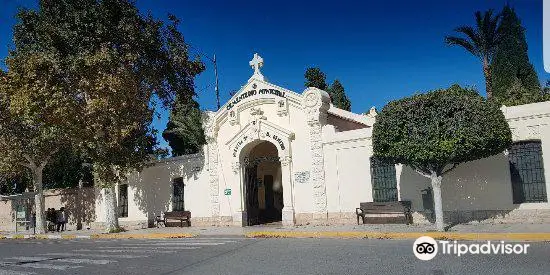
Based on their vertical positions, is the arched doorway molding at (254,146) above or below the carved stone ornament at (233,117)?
below

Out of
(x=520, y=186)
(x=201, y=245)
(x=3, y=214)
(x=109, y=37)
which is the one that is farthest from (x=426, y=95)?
(x=3, y=214)

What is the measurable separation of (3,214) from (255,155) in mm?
19296

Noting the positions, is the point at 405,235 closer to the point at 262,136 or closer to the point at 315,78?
the point at 262,136

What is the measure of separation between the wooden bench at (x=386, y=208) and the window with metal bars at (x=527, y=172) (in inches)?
137

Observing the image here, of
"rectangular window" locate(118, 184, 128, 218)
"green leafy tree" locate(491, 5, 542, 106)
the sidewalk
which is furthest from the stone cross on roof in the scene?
"green leafy tree" locate(491, 5, 542, 106)

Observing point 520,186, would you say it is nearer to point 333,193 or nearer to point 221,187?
point 333,193

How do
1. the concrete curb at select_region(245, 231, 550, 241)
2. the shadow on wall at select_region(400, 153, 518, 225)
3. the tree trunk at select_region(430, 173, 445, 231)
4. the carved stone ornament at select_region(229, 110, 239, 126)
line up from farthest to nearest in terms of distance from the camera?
1. the carved stone ornament at select_region(229, 110, 239, 126)
2. the shadow on wall at select_region(400, 153, 518, 225)
3. the tree trunk at select_region(430, 173, 445, 231)
4. the concrete curb at select_region(245, 231, 550, 241)

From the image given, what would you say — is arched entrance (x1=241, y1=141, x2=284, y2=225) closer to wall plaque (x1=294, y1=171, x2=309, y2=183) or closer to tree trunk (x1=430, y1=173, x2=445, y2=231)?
wall plaque (x1=294, y1=171, x2=309, y2=183)

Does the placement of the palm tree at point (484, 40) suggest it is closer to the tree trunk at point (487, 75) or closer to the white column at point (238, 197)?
the tree trunk at point (487, 75)

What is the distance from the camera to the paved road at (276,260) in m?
8.11

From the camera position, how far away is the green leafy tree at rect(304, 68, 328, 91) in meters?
38.3

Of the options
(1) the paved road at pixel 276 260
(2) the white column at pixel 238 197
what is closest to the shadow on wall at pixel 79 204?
(2) the white column at pixel 238 197

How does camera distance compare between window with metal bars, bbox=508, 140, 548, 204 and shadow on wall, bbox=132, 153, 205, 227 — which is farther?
shadow on wall, bbox=132, 153, 205, 227

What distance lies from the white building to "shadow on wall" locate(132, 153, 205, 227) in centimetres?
5
